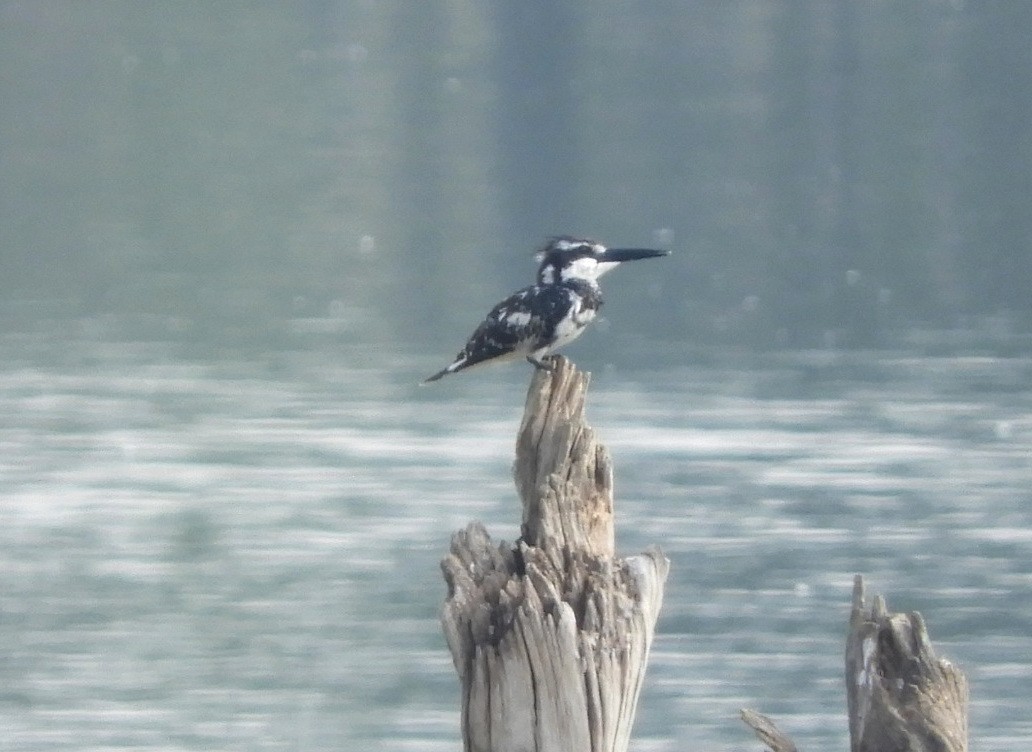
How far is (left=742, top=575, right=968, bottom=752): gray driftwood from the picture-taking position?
4.14m

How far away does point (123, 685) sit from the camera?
34.3 ft

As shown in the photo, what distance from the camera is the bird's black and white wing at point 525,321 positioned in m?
6.43

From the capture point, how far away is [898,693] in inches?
165

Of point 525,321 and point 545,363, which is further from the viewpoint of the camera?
point 525,321

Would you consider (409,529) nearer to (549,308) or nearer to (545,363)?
(549,308)

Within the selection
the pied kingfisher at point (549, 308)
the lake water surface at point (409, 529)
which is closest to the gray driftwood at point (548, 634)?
the pied kingfisher at point (549, 308)

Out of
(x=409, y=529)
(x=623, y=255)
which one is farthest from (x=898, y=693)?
(x=409, y=529)

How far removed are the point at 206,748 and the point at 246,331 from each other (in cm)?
919

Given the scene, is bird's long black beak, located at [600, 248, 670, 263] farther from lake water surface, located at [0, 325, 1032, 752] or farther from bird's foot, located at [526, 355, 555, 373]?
lake water surface, located at [0, 325, 1032, 752]

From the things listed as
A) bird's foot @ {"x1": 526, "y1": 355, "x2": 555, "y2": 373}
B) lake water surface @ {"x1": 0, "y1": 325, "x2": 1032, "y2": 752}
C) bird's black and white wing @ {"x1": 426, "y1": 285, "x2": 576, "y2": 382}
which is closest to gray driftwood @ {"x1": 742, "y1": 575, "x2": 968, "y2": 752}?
bird's foot @ {"x1": 526, "y1": 355, "x2": 555, "y2": 373}

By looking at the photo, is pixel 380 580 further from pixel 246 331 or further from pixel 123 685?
pixel 246 331

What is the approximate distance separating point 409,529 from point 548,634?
8384mm

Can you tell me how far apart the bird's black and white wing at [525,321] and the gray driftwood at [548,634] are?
1.91 metres

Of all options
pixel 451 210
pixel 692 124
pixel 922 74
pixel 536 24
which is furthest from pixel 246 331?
pixel 536 24
